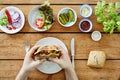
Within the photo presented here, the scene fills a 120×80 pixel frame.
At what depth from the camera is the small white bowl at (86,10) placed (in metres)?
1.71

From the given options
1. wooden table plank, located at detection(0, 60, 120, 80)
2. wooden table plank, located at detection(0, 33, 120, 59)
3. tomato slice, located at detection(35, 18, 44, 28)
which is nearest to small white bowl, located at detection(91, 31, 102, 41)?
wooden table plank, located at detection(0, 33, 120, 59)

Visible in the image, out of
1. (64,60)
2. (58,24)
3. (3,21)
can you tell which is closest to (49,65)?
(64,60)

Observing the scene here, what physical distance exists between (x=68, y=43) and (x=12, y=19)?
12.0 inches

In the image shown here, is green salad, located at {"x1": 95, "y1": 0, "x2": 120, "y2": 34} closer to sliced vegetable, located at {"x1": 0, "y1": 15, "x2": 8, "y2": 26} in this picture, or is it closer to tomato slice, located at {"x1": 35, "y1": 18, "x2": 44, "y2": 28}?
tomato slice, located at {"x1": 35, "y1": 18, "x2": 44, "y2": 28}

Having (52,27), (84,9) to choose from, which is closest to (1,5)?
(52,27)

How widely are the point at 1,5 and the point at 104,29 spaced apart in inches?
21.0

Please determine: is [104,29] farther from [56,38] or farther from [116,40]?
[56,38]

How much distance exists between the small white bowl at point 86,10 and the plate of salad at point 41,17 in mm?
151

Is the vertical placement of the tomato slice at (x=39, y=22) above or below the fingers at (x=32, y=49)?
above

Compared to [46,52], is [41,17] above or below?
above

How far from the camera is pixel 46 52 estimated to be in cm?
158

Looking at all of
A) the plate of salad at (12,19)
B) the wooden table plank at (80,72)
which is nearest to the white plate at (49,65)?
the wooden table plank at (80,72)

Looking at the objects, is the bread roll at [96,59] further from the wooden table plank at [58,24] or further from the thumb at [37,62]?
the thumb at [37,62]

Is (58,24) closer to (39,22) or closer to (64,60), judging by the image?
(39,22)
